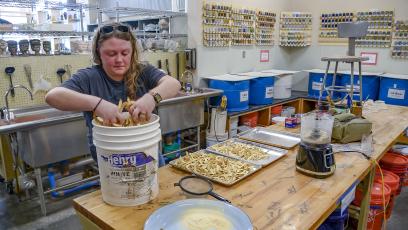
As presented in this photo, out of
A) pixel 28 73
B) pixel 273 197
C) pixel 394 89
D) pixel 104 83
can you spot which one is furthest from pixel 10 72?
pixel 394 89

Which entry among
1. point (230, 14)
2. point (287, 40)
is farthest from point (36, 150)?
point (287, 40)

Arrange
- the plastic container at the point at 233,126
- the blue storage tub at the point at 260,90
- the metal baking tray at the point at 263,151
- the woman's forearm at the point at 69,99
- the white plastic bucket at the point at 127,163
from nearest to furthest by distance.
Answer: the white plastic bucket at the point at 127,163 < the woman's forearm at the point at 69,99 < the metal baking tray at the point at 263,151 < the plastic container at the point at 233,126 < the blue storage tub at the point at 260,90

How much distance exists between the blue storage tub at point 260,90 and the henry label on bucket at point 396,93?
1524 millimetres

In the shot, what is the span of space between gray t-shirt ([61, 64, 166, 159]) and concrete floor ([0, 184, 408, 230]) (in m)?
1.46

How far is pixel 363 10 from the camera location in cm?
434

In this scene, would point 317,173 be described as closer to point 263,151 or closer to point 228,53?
point 263,151

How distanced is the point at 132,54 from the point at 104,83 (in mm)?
195

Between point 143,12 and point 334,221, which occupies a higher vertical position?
point 143,12

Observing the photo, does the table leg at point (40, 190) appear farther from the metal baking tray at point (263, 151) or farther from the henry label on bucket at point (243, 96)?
the henry label on bucket at point (243, 96)

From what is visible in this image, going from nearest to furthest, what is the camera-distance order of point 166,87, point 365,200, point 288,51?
point 166,87
point 365,200
point 288,51

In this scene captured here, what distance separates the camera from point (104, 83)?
4.67ft

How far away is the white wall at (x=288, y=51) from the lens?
148 inches

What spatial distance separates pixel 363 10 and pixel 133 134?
4510mm

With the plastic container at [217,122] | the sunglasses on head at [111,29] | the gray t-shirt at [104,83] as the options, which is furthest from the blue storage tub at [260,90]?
the sunglasses on head at [111,29]
